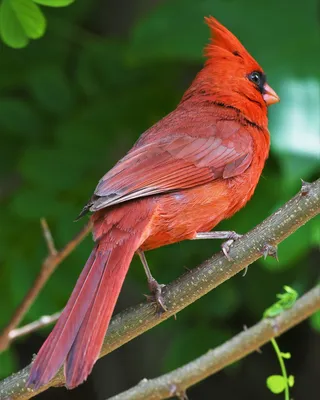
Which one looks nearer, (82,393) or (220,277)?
(220,277)

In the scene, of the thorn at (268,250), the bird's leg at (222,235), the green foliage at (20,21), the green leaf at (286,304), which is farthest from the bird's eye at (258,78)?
the green leaf at (286,304)

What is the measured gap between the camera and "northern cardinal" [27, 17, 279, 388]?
214cm

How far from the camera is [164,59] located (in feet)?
12.6

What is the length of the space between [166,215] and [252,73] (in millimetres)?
1054

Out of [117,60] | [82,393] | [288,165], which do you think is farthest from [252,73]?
[82,393]

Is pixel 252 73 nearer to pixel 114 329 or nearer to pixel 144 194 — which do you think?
pixel 144 194

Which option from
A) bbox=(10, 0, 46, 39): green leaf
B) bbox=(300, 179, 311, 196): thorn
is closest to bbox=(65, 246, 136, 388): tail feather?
bbox=(300, 179, 311, 196): thorn

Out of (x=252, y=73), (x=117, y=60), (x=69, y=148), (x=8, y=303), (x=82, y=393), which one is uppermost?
(x=252, y=73)

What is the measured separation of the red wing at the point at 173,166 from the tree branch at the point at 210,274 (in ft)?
1.15

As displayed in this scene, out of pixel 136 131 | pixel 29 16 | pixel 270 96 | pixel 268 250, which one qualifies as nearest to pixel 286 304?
pixel 268 250

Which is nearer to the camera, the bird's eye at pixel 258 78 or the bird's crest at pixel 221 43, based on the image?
the bird's crest at pixel 221 43

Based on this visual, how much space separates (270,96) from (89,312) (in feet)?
5.00

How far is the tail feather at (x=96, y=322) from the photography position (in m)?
2.01

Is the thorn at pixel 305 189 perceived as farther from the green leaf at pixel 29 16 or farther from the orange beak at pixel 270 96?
the orange beak at pixel 270 96
